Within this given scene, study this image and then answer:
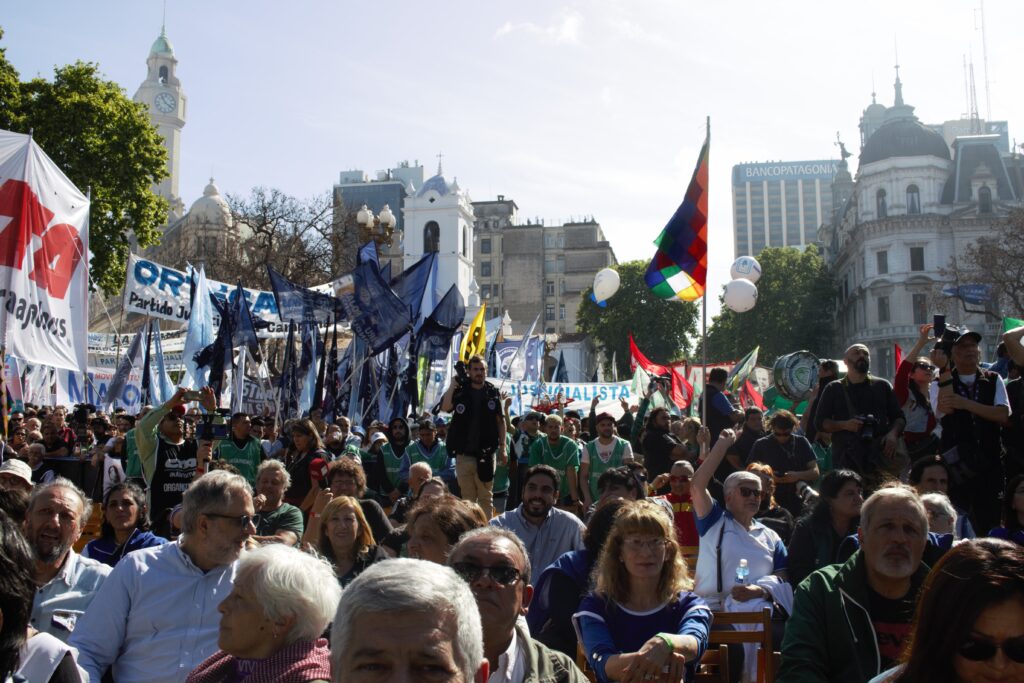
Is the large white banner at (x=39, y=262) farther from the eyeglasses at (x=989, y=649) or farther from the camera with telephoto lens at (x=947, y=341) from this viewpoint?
the eyeglasses at (x=989, y=649)

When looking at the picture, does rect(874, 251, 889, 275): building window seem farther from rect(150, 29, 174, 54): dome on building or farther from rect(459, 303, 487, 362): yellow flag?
rect(150, 29, 174, 54): dome on building

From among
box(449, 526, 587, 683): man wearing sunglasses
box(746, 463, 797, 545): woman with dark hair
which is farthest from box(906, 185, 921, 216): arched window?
box(449, 526, 587, 683): man wearing sunglasses

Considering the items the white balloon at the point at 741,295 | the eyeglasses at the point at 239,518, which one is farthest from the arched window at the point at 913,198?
the eyeglasses at the point at 239,518

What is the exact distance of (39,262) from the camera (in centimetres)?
935

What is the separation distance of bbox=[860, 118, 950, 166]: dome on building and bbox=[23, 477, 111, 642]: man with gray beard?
75.9m

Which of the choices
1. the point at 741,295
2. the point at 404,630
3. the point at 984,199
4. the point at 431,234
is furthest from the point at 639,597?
the point at 431,234

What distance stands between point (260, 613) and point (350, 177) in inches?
5627

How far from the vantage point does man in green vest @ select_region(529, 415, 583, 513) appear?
38.0 feet

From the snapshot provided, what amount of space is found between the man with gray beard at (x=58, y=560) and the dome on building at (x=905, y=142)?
75934 mm

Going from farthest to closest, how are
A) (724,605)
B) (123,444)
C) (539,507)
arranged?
(123,444), (539,507), (724,605)

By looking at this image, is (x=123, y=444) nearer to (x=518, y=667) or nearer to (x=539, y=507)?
(x=539, y=507)

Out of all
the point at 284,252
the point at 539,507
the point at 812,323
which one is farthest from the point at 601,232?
the point at 539,507

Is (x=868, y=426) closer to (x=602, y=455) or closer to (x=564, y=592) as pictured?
(x=564, y=592)

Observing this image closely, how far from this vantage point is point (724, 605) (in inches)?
235
